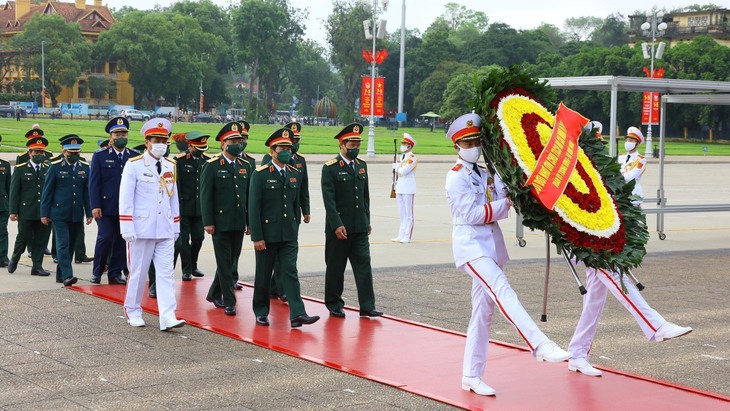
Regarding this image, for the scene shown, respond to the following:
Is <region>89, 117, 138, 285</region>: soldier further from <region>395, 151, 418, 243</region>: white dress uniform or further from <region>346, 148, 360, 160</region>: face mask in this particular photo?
<region>395, 151, 418, 243</region>: white dress uniform

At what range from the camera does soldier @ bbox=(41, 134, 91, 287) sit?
12.3m

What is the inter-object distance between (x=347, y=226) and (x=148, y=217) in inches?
80.0

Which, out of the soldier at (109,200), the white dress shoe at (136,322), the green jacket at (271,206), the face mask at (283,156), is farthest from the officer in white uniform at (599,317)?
the soldier at (109,200)

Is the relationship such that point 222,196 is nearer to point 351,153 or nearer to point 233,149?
point 233,149

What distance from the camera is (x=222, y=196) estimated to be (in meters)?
10.8

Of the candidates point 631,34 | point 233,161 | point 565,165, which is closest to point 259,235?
point 233,161

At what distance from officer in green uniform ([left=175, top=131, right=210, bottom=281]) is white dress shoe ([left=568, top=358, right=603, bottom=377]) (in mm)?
5897

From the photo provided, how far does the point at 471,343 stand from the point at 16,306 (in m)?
5.48

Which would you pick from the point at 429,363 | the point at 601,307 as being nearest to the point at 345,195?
A: the point at 429,363

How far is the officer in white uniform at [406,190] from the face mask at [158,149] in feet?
24.2

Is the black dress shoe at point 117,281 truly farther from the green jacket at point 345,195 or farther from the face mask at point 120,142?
the green jacket at point 345,195

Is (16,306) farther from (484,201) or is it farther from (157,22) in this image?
(157,22)

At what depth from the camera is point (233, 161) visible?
36.3ft

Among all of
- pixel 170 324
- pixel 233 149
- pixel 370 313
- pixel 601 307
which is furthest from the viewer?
pixel 233 149
